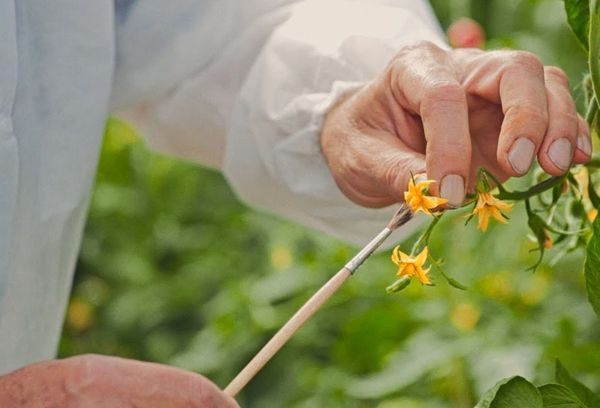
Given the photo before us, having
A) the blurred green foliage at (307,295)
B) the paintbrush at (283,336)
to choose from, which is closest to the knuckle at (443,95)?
the paintbrush at (283,336)

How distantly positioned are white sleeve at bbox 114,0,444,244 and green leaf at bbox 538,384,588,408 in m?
0.30

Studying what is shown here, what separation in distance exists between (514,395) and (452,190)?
102 millimetres

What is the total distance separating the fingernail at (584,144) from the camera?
59 cm

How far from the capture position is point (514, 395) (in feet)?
1.72

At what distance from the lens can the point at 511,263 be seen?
138 centimetres

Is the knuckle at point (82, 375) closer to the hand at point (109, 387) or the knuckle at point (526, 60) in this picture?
the hand at point (109, 387)

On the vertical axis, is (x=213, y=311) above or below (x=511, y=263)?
below

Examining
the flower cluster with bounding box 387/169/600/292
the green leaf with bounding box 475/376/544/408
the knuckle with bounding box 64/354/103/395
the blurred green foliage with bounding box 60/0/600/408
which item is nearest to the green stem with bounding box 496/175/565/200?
the flower cluster with bounding box 387/169/600/292

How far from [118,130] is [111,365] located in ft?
4.67

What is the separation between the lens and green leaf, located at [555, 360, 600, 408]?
60cm

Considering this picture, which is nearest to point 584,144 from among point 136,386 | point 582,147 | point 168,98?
point 582,147

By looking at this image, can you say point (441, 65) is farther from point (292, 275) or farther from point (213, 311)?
point (213, 311)

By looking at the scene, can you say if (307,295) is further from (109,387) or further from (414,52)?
(109,387)

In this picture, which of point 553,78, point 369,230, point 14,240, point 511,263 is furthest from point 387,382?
point 553,78
